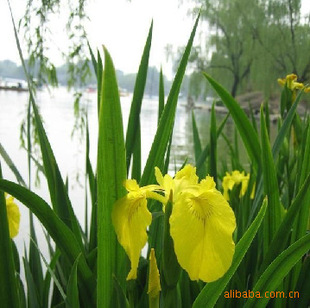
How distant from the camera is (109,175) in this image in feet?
0.76

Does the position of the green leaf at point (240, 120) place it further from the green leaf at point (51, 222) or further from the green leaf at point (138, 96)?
the green leaf at point (51, 222)

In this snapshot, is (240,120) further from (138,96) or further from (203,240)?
(203,240)

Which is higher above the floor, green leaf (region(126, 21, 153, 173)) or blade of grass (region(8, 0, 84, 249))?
green leaf (region(126, 21, 153, 173))

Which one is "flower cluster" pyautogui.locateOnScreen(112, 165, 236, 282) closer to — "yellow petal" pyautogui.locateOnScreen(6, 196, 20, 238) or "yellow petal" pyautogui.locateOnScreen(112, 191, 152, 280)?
"yellow petal" pyautogui.locateOnScreen(112, 191, 152, 280)

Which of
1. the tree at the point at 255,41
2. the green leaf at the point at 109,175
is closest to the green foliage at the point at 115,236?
the green leaf at the point at 109,175

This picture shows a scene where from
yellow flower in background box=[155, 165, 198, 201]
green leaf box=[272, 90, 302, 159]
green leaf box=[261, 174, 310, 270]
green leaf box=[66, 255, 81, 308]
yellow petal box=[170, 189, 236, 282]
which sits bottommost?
green leaf box=[66, 255, 81, 308]

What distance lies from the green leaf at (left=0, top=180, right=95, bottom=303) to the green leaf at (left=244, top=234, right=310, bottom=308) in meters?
0.13

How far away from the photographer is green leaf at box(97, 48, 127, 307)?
8.5 inches

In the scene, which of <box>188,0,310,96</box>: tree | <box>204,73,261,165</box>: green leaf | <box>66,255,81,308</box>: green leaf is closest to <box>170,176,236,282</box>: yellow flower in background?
<box>66,255,81,308</box>: green leaf

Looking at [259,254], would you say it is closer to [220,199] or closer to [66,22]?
[220,199]

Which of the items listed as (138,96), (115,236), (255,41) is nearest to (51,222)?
(115,236)

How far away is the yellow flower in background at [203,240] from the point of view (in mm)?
208

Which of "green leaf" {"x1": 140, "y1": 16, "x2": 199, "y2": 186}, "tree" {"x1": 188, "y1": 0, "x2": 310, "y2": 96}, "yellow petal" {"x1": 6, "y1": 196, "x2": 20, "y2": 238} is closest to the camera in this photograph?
"green leaf" {"x1": 140, "y1": 16, "x2": 199, "y2": 186}

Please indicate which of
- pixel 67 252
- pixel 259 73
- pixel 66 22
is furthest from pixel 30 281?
pixel 259 73
